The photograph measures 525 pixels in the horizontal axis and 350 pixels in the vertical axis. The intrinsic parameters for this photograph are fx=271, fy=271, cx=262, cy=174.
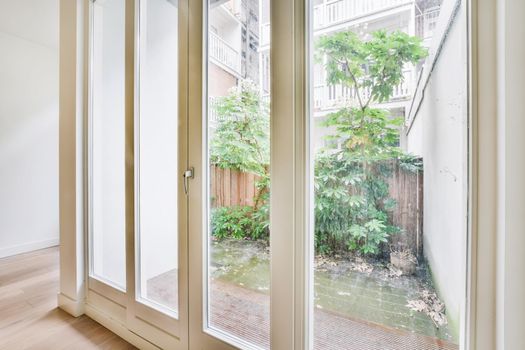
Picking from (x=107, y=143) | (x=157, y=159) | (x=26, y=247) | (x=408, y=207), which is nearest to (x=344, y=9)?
(x=408, y=207)

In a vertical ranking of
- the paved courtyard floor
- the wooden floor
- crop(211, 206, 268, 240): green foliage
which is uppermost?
crop(211, 206, 268, 240): green foliage

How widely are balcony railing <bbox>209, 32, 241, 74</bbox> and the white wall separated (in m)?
3.00

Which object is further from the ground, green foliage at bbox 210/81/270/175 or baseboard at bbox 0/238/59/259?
green foliage at bbox 210/81/270/175

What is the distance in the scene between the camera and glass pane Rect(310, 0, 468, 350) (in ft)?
3.05

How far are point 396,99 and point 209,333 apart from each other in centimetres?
140

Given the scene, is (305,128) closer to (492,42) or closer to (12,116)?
(492,42)

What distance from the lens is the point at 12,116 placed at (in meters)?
3.61

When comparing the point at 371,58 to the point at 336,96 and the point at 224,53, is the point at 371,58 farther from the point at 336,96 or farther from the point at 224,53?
the point at 224,53

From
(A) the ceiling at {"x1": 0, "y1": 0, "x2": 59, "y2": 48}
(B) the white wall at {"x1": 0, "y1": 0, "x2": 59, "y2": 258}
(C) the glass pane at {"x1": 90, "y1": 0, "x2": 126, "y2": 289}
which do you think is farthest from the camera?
(B) the white wall at {"x1": 0, "y1": 0, "x2": 59, "y2": 258}

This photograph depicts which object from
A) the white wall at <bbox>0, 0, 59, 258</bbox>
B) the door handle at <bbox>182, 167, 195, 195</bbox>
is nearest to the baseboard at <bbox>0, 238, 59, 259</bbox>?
the white wall at <bbox>0, 0, 59, 258</bbox>

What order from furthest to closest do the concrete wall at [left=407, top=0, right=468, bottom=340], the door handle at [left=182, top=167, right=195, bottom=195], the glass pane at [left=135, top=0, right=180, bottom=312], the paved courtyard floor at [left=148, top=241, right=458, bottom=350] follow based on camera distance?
the glass pane at [left=135, top=0, right=180, bottom=312] < the door handle at [left=182, top=167, right=195, bottom=195] < the paved courtyard floor at [left=148, top=241, right=458, bottom=350] < the concrete wall at [left=407, top=0, right=468, bottom=340]

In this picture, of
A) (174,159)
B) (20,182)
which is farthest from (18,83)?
(174,159)

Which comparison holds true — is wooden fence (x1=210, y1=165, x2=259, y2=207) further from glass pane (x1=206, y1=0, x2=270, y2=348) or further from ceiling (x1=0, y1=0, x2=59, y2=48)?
ceiling (x1=0, y1=0, x2=59, y2=48)

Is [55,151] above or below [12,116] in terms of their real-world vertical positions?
below
